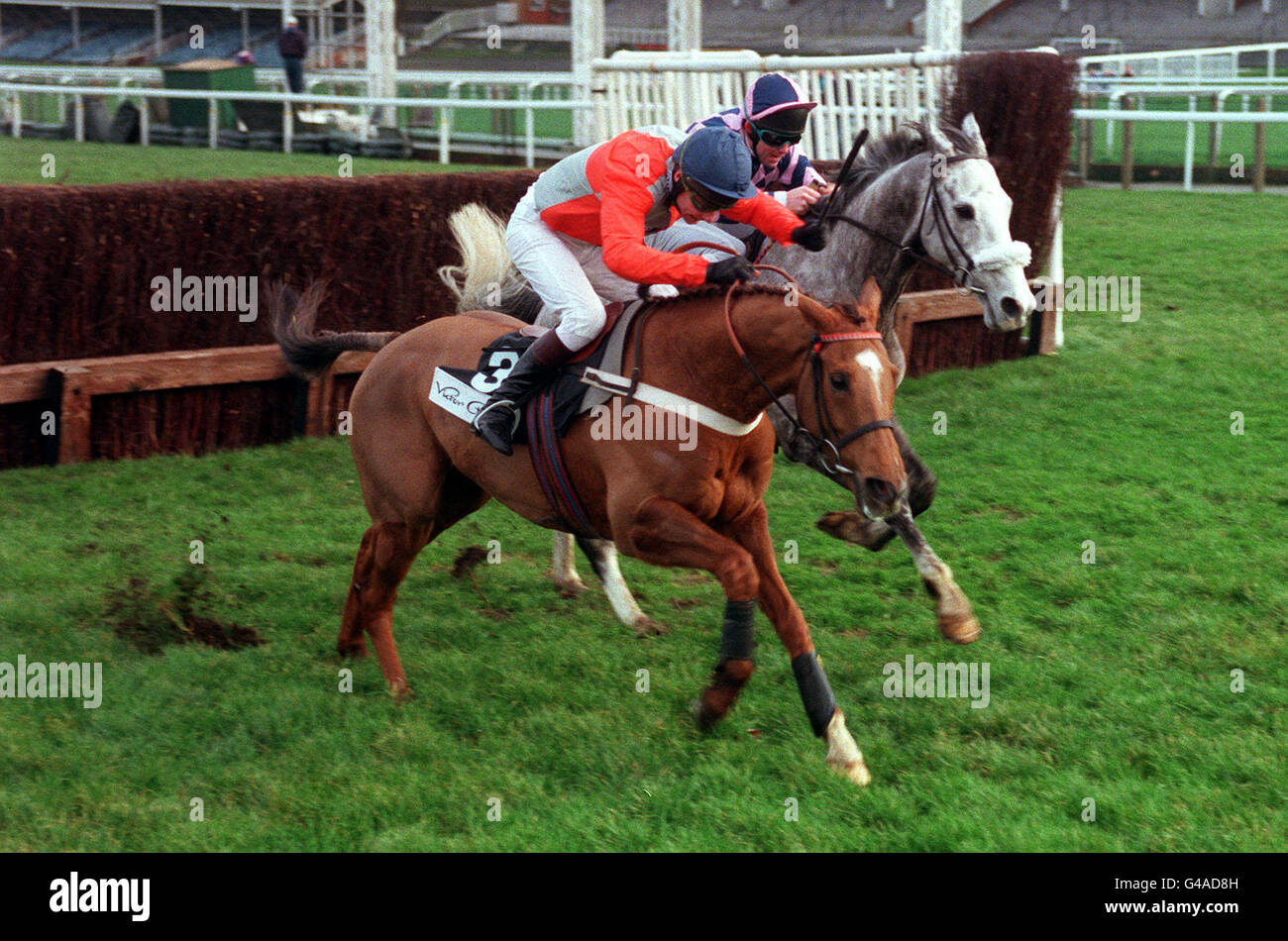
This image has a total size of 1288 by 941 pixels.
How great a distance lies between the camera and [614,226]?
4078 millimetres

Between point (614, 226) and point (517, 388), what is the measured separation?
0.60 m

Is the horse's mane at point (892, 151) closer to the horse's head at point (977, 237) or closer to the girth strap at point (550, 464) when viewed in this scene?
the horse's head at point (977, 237)

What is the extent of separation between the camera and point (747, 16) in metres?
36.7

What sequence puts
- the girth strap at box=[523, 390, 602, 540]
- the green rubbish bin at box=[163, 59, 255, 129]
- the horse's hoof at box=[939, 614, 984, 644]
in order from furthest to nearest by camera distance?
the green rubbish bin at box=[163, 59, 255, 129] → the horse's hoof at box=[939, 614, 984, 644] → the girth strap at box=[523, 390, 602, 540]

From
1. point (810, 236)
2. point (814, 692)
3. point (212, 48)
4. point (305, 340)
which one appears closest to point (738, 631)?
point (814, 692)

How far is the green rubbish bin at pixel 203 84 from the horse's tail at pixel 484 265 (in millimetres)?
15697

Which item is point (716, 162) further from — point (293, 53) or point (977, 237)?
point (293, 53)

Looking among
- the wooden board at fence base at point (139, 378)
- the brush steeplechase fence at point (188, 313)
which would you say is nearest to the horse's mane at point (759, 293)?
the wooden board at fence base at point (139, 378)

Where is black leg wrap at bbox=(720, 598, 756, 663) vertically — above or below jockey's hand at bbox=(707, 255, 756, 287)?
below

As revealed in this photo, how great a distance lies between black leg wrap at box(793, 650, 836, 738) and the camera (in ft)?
12.9

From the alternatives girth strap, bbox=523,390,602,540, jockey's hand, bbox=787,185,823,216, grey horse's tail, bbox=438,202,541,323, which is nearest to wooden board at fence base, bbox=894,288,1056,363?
jockey's hand, bbox=787,185,823,216

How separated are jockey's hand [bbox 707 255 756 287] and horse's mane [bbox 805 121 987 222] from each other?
1.94 meters

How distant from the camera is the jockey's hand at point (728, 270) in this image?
3.98 m

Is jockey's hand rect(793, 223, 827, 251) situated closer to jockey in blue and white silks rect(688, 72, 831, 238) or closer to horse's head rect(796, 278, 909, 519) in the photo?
jockey in blue and white silks rect(688, 72, 831, 238)
